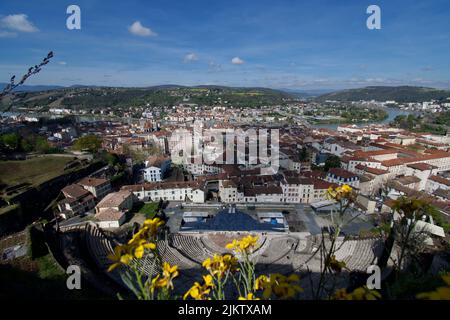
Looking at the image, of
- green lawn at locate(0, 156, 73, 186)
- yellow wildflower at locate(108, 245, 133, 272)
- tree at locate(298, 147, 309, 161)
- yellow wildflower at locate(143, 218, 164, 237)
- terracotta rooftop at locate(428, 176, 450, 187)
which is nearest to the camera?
yellow wildflower at locate(108, 245, 133, 272)

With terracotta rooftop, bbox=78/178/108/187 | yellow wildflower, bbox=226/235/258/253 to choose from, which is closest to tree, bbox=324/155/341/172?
terracotta rooftop, bbox=78/178/108/187

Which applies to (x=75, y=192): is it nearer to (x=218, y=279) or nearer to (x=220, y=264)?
(x=220, y=264)

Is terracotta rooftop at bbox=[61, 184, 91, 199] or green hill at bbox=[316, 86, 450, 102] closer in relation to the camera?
terracotta rooftop at bbox=[61, 184, 91, 199]

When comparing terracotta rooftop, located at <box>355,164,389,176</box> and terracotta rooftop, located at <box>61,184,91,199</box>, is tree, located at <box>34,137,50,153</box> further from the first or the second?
terracotta rooftop, located at <box>355,164,389,176</box>

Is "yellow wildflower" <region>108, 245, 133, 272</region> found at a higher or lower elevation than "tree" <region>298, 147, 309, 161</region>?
higher

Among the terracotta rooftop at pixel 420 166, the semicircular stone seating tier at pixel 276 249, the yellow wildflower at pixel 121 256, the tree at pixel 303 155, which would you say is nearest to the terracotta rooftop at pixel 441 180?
the terracotta rooftop at pixel 420 166

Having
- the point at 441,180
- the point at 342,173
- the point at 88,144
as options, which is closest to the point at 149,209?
the point at 88,144

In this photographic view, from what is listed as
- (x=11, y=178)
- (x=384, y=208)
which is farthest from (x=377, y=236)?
(x=11, y=178)
